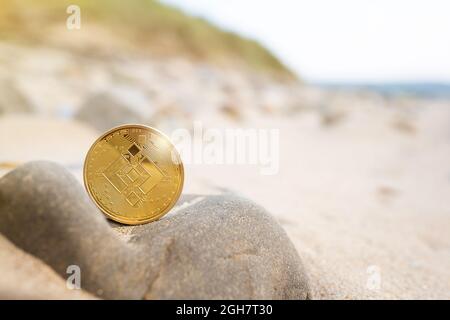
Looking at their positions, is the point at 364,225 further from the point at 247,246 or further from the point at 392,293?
the point at 247,246

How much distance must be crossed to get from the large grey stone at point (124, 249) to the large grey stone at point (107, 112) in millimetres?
4713

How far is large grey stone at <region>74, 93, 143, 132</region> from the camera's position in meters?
6.50

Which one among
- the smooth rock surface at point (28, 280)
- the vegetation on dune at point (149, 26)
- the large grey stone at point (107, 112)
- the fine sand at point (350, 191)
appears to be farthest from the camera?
the vegetation on dune at point (149, 26)

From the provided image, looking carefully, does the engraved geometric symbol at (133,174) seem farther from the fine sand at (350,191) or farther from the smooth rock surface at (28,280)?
the fine sand at (350,191)

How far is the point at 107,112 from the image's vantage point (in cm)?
655

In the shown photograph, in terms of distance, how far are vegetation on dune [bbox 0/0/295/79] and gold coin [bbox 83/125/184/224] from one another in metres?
25.6

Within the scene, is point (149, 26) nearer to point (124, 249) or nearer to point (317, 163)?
point (317, 163)

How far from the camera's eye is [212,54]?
128 ft

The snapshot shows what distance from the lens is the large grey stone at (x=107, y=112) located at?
6504 mm

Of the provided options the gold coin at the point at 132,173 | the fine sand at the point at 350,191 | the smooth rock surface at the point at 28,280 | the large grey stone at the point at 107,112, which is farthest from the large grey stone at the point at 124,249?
the large grey stone at the point at 107,112

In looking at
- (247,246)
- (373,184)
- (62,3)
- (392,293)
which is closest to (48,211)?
(247,246)

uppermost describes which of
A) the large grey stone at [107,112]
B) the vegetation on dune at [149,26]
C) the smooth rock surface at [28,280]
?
the vegetation on dune at [149,26]

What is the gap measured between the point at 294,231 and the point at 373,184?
3.17m

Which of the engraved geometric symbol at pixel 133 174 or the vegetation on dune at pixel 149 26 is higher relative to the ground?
the vegetation on dune at pixel 149 26
